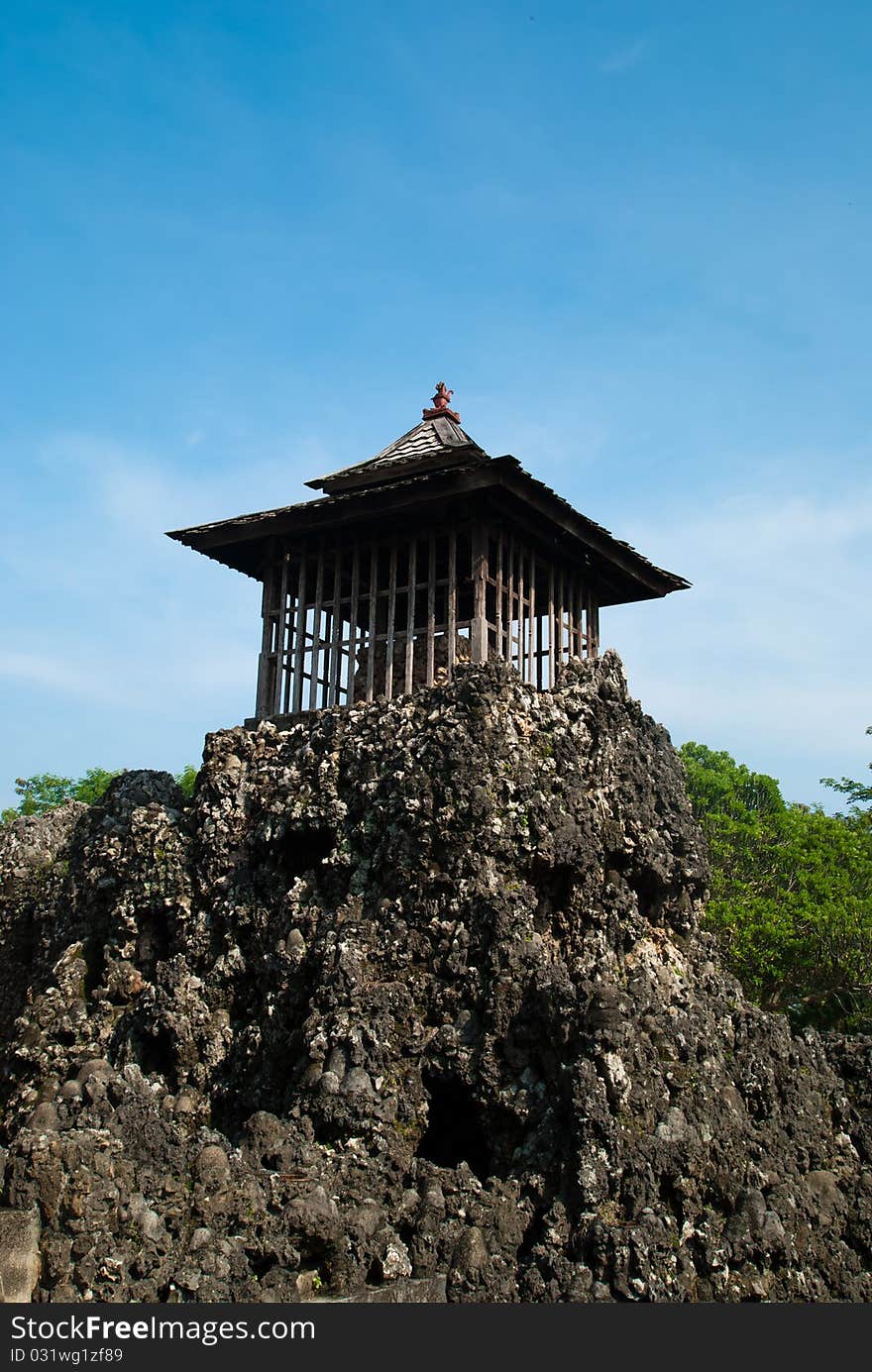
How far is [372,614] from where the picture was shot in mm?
15219

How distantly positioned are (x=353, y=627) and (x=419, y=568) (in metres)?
1.68

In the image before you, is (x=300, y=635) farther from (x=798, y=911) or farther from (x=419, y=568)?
(x=798, y=911)

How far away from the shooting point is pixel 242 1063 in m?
11.7

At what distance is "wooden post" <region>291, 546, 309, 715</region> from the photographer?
1550 cm

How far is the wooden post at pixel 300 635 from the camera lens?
610 inches

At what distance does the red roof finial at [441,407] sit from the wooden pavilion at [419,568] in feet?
1.86

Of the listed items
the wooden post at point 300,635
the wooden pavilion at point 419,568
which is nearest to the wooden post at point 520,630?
the wooden pavilion at point 419,568

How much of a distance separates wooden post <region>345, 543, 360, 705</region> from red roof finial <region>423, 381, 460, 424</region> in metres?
3.18

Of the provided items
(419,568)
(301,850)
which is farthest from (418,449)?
(301,850)

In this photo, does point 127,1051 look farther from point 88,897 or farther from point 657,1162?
point 657,1162

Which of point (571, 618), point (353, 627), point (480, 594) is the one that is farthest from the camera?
point (571, 618)

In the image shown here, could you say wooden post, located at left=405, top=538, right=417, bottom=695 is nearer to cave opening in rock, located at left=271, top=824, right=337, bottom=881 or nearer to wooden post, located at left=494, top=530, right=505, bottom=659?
wooden post, located at left=494, top=530, right=505, bottom=659

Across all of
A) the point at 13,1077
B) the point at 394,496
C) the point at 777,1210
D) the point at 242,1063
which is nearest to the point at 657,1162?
the point at 777,1210

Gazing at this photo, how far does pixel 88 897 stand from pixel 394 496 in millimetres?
Result: 5702
